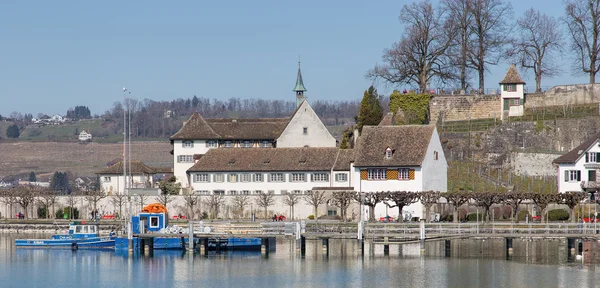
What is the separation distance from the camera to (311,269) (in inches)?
2844

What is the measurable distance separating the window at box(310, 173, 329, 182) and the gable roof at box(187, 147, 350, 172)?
659 mm

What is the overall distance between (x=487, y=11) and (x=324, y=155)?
74.3ft

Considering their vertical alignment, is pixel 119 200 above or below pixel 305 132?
below

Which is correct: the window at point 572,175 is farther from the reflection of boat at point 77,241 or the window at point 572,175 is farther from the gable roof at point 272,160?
the reflection of boat at point 77,241

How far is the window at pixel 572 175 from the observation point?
100938 mm

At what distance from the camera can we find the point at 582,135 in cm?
11125

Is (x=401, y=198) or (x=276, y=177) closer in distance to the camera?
(x=401, y=198)

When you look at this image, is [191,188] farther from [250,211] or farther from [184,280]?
[184,280]

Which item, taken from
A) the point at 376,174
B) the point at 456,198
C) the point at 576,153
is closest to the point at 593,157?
the point at 576,153

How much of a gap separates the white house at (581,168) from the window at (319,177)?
62.1 ft

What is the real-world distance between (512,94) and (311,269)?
49956 millimetres

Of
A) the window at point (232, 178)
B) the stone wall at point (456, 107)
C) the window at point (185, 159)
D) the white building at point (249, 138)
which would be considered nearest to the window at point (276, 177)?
the window at point (232, 178)

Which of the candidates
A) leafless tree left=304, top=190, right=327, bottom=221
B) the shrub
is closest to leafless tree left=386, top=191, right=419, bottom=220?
leafless tree left=304, top=190, right=327, bottom=221

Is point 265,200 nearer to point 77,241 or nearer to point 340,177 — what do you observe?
point 340,177
